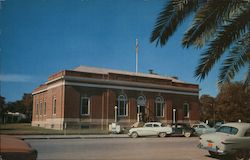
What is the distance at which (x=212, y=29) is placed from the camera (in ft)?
27.4

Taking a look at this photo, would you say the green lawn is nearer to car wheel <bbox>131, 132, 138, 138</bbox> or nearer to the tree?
the tree

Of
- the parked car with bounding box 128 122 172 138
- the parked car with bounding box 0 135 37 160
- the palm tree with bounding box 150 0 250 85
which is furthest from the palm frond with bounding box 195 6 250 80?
the parked car with bounding box 128 122 172 138

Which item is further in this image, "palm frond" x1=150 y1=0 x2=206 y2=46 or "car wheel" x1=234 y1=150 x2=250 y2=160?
"car wheel" x1=234 y1=150 x2=250 y2=160

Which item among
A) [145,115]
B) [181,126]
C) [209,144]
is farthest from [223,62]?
[145,115]

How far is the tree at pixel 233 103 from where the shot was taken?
985cm

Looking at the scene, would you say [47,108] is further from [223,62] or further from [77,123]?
[223,62]

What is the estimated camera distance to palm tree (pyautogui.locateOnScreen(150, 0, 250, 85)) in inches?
304

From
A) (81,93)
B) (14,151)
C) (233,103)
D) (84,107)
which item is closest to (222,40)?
(233,103)

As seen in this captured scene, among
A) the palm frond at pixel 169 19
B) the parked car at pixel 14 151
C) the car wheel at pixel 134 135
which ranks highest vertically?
the palm frond at pixel 169 19

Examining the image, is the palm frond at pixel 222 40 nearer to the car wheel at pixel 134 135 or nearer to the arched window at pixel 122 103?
the arched window at pixel 122 103

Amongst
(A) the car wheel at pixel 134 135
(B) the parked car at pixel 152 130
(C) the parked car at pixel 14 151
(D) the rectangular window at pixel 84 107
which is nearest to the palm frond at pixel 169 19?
(D) the rectangular window at pixel 84 107

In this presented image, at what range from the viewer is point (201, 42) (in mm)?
8422

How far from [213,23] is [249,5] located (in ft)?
3.01

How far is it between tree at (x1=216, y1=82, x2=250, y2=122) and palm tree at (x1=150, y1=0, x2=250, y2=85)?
3.32 ft
